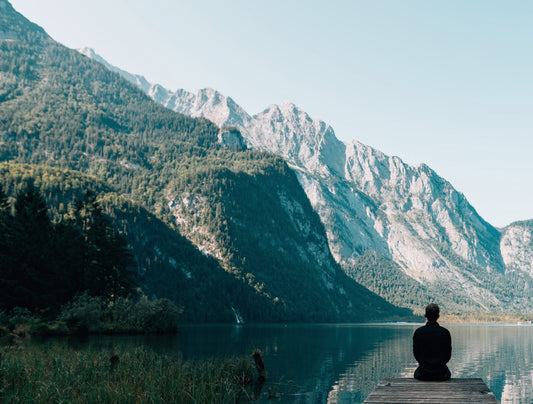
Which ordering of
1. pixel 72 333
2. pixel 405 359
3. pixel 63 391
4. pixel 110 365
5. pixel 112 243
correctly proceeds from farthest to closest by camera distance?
pixel 112 243, pixel 72 333, pixel 405 359, pixel 110 365, pixel 63 391

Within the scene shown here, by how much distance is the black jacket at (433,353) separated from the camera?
1460 centimetres

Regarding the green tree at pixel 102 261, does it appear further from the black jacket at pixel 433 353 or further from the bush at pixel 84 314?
the black jacket at pixel 433 353

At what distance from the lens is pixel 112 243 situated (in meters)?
106

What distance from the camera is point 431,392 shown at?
1361cm

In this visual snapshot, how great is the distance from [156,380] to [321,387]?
19.8m

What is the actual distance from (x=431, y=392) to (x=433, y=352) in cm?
136

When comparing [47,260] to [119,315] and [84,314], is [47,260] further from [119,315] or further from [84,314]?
[119,315]

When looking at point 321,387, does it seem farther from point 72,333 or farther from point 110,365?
point 72,333

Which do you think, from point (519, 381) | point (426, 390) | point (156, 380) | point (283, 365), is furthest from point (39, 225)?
point (426, 390)

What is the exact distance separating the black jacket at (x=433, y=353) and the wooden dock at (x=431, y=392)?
28 cm

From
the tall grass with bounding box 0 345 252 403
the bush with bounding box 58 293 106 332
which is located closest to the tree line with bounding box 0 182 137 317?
the bush with bounding box 58 293 106 332

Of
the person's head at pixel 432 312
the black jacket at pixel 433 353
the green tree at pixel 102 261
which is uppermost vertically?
the person's head at pixel 432 312

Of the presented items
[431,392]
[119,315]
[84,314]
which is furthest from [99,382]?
[119,315]

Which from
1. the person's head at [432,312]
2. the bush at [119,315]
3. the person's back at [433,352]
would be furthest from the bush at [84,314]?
the person's back at [433,352]
